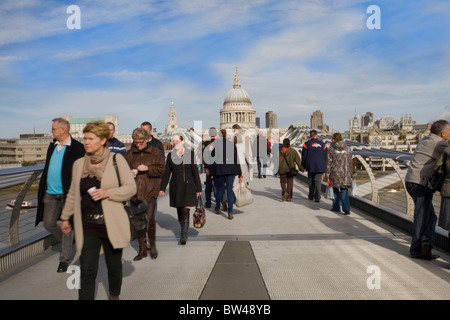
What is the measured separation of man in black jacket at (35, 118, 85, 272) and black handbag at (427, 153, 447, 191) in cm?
414

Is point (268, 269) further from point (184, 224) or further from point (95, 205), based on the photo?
point (95, 205)

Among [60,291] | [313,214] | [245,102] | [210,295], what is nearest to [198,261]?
[210,295]

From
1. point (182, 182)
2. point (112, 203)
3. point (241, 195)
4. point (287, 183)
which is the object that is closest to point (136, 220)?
point (112, 203)

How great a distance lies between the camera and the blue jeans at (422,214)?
5363mm

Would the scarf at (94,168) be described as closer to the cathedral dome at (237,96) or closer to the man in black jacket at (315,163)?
the man in black jacket at (315,163)

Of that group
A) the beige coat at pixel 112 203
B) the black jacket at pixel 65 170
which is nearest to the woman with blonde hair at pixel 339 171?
A: the black jacket at pixel 65 170

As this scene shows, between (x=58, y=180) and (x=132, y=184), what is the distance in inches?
64.3

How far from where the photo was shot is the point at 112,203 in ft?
12.1

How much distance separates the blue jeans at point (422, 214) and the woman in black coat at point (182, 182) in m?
2.91

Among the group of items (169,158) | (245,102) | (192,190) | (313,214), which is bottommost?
(313,214)

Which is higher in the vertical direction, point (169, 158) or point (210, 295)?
point (169, 158)

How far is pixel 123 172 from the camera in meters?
3.77

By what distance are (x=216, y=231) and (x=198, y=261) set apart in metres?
1.96

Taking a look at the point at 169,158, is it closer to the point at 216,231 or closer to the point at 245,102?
the point at 216,231
